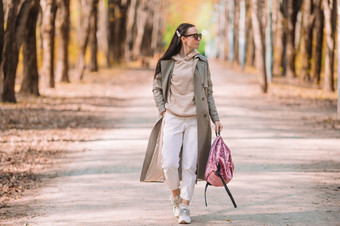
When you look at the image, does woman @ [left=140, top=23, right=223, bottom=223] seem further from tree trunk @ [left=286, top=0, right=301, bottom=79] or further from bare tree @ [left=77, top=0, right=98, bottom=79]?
tree trunk @ [left=286, top=0, right=301, bottom=79]

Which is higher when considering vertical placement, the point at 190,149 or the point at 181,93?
the point at 181,93

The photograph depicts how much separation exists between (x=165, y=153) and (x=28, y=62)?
15.1 metres

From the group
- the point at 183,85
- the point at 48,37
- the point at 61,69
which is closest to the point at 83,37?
the point at 61,69

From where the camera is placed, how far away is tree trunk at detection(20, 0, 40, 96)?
20.9 meters

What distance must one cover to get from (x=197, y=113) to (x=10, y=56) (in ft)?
41.2

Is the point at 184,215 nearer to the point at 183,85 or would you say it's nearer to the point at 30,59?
the point at 183,85

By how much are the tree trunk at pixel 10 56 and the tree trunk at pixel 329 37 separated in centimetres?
1003

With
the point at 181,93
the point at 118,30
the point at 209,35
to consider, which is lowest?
the point at 209,35

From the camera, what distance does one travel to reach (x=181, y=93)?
6688mm

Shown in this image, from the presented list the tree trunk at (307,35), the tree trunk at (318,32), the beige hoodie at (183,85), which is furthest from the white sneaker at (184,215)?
the tree trunk at (307,35)

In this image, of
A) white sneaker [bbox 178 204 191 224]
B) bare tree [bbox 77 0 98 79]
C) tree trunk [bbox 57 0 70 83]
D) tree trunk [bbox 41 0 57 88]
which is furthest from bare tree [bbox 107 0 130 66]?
white sneaker [bbox 178 204 191 224]

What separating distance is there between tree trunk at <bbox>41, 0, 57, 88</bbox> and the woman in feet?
56.9

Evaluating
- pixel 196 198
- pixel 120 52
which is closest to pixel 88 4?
pixel 120 52

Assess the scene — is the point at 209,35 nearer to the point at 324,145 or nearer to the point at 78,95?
the point at 78,95
